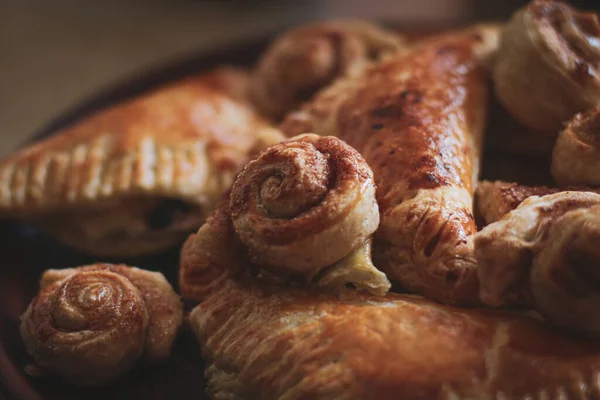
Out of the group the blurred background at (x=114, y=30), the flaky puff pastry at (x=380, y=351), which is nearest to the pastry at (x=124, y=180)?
the flaky puff pastry at (x=380, y=351)

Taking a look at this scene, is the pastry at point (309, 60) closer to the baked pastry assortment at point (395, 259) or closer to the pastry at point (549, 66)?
the baked pastry assortment at point (395, 259)

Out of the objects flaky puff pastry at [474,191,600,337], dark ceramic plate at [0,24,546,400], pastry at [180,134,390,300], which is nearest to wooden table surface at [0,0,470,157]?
dark ceramic plate at [0,24,546,400]

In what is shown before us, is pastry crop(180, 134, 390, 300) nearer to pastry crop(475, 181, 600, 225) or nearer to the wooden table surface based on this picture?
pastry crop(475, 181, 600, 225)

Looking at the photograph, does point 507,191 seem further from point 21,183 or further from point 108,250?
point 21,183

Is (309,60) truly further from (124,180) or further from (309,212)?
(309,212)

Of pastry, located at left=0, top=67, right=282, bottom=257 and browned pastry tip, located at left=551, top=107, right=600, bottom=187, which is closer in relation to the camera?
browned pastry tip, located at left=551, top=107, right=600, bottom=187

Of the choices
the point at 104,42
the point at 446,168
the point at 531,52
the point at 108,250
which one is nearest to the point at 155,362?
the point at 108,250

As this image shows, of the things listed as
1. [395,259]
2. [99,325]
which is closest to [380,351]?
[395,259]
